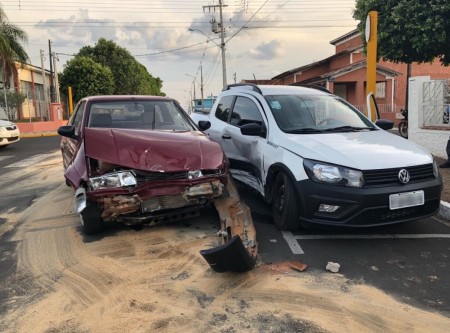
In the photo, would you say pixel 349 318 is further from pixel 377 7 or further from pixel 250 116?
pixel 377 7

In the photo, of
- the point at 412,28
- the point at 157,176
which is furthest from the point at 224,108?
the point at 412,28

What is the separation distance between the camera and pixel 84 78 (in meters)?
38.3

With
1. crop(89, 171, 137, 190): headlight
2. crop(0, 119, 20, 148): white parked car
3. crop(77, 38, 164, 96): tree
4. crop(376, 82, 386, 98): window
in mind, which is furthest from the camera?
crop(77, 38, 164, 96): tree

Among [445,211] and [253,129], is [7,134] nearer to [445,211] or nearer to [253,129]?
[253,129]

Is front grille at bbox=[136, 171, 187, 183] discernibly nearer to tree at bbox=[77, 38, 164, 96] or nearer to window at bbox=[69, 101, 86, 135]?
window at bbox=[69, 101, 86, 135]

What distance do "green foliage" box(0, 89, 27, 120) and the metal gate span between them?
22493mm

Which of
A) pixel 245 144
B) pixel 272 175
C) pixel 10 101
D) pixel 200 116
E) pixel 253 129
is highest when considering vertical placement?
pixel 10 101

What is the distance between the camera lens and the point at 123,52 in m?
48.0

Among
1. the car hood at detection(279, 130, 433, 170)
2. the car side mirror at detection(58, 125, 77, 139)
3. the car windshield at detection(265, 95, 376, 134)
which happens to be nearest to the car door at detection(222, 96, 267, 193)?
the car windshield at detection(265, 95, 376, 134)

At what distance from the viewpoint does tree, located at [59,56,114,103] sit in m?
38.2

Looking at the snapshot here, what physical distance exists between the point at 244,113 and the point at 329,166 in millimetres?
2268

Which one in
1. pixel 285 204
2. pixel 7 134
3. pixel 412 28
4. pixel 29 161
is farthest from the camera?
pixel 7 134

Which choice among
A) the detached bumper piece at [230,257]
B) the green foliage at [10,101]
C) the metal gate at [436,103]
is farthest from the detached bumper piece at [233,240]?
the green foliage at [10,101]

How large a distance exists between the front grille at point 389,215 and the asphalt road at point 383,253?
1.08 feet
